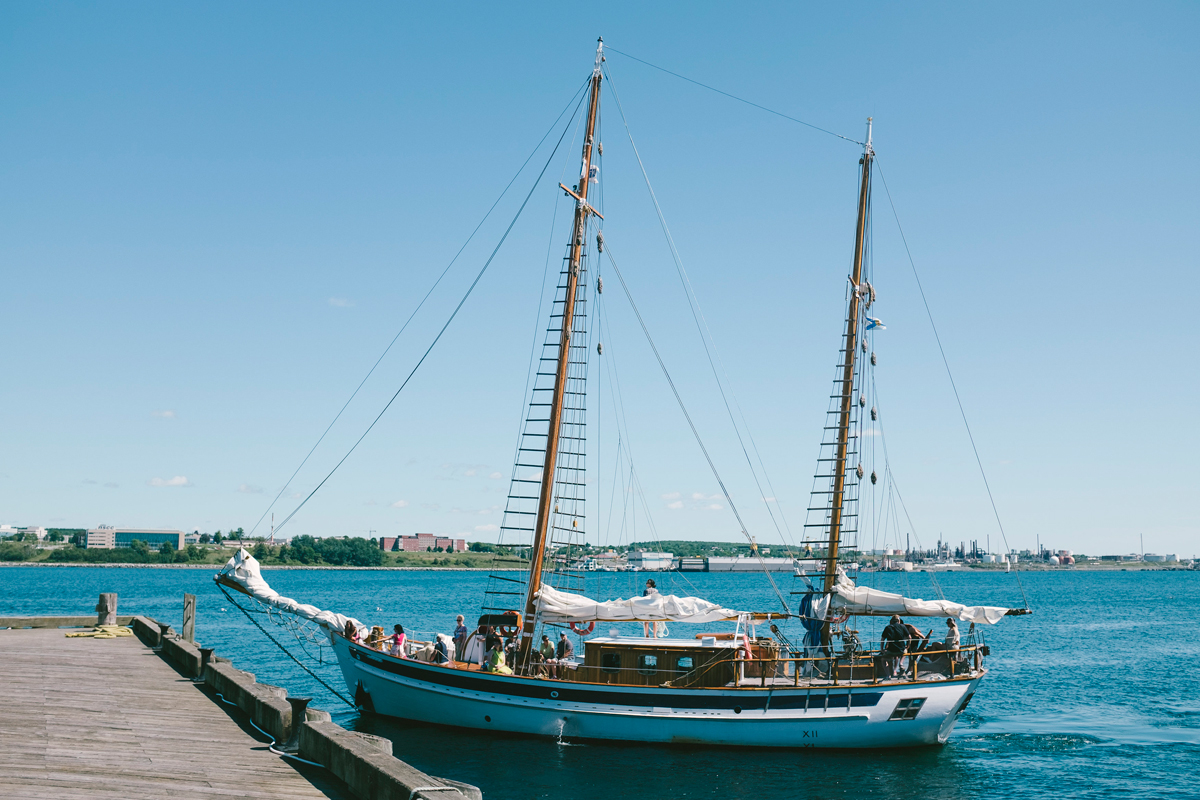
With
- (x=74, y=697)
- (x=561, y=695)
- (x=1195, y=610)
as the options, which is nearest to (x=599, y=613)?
(x=561, y=695)

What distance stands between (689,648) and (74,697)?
1492cm

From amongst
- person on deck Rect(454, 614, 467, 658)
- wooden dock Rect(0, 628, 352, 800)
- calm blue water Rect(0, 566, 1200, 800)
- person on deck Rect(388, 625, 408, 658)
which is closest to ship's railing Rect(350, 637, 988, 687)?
calm blue water Rect(0, 566, 1200, 800)

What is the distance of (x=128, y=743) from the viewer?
13.6 m

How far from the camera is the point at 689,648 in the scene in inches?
1028

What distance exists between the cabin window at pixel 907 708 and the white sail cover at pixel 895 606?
285cm

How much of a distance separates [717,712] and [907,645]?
19.5ft

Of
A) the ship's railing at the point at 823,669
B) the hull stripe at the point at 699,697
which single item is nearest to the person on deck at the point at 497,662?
the hull stripe at the point at 699,697

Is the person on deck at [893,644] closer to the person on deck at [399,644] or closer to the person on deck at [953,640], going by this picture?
the person on deck at [953,640]

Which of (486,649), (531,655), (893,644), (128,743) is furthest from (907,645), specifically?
(128,743)

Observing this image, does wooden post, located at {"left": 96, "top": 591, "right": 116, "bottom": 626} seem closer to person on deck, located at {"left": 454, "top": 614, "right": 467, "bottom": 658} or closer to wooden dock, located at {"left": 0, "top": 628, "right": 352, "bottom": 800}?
wooden dock, located at {"left": 0, "top": 628, "right": 352, "bottom": 800}

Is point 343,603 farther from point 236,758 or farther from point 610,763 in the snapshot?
point 236,758

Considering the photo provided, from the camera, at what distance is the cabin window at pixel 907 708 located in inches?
A: 1037

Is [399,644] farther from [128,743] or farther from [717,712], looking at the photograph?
[128,743]

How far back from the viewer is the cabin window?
26.3 m
